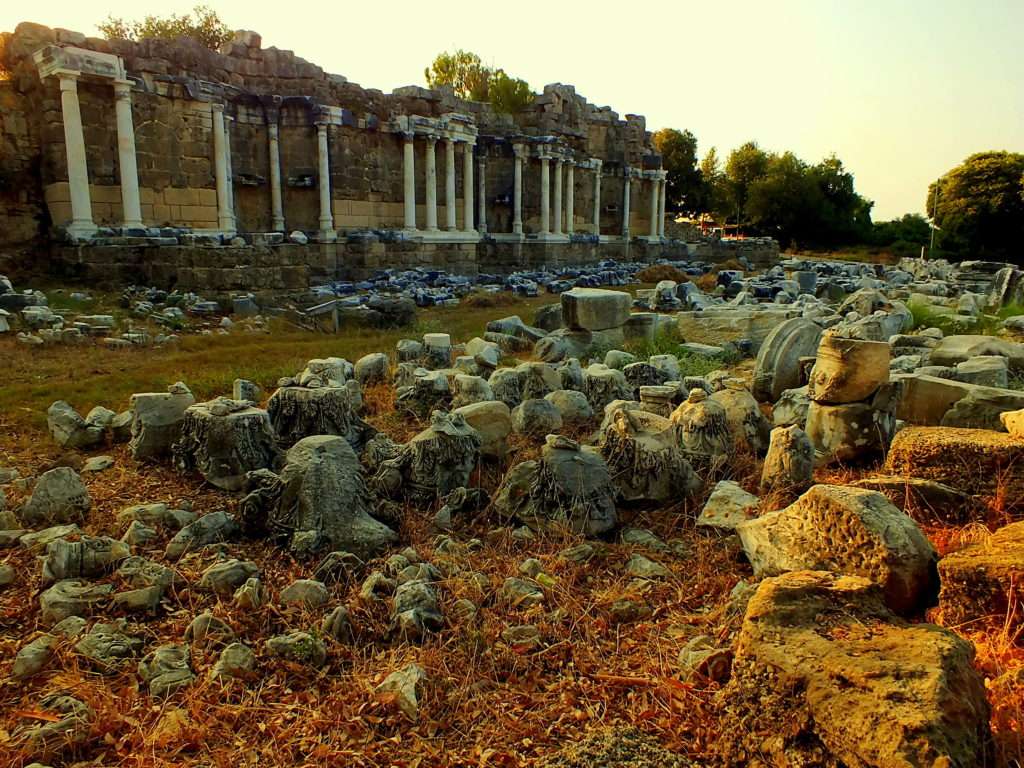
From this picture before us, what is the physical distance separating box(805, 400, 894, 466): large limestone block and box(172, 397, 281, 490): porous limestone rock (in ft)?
13.1

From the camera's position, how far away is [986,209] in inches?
1350

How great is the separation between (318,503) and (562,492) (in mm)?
1466

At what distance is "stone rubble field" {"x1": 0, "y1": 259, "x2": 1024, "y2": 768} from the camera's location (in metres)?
2.42

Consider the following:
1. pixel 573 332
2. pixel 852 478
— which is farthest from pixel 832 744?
pixel 573 332

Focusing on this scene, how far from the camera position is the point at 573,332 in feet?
33.1

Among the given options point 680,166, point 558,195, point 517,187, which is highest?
point 680,166

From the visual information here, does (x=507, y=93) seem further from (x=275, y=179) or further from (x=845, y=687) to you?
(x=845, y=687)

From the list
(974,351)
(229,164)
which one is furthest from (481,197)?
(974,351)

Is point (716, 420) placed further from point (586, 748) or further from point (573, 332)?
point (573, 332)

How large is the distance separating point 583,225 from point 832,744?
2947 centimetres

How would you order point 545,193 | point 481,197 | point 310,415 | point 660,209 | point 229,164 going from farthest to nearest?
point 660,209, point 545,193, point 481,197, point 229,164, point 310,415

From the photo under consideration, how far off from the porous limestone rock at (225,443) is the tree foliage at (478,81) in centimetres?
4240

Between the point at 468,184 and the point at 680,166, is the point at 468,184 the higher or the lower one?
the lower one

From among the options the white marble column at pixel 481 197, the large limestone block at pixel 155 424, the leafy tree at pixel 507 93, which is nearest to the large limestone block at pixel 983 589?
the large limestone block at pixel 155 424
